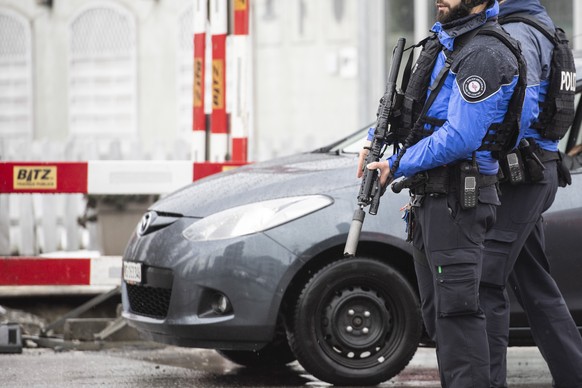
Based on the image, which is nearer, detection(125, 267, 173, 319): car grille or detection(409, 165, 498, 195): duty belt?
detection(409, 165, 498, 195): duty belt

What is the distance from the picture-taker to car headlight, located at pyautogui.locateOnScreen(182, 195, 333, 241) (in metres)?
6.04

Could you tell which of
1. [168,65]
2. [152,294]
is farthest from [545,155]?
[168,65]

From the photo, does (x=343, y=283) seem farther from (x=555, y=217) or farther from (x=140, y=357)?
(x=140, y=357)

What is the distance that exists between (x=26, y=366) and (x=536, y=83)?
11.1 ft

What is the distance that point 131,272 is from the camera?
21.1 ft

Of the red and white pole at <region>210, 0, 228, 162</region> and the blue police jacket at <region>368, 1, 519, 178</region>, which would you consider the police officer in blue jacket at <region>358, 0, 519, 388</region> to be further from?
the red and white pole at <region>210, 0, 228, 162</region>

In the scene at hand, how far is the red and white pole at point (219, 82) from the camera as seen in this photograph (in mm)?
8648

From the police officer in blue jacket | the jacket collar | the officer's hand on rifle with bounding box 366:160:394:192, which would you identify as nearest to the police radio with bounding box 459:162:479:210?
the police officer in blue jacket

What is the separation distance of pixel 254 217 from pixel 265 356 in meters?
1.16

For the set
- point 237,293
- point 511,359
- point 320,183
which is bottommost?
point 511,359

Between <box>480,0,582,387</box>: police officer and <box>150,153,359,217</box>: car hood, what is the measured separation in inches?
46.4

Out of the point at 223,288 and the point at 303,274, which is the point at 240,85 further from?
the point at 223,288

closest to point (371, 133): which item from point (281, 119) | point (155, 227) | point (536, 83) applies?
point (536, 83)

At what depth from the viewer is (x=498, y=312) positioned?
4.92 metres
